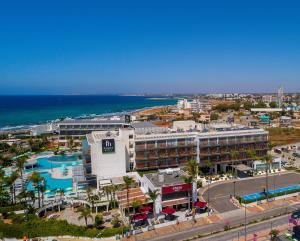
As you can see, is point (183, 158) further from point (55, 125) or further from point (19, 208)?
point (55, 125)

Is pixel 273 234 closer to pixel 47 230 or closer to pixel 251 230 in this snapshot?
pixel 251 230

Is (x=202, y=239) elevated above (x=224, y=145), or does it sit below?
below

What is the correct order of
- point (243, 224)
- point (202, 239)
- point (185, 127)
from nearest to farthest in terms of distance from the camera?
point (202, 239), point (243, 224), point (185, 127)

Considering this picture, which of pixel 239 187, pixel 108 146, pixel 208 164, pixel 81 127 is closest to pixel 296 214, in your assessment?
pixel 239 187

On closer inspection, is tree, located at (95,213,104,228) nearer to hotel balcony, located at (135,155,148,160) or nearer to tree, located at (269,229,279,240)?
hotel balcony, located at (135,155,148,160)

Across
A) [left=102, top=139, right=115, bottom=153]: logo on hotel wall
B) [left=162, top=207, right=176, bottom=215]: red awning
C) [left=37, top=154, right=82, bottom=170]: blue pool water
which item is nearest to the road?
Answer: [left=162, top=207, right=176, bottom=215]: red awning

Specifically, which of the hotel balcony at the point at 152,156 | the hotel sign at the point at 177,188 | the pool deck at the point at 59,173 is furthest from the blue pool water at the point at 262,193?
the pool deck at the point at 59,173

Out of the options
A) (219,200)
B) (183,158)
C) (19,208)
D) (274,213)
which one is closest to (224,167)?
(183,158)
